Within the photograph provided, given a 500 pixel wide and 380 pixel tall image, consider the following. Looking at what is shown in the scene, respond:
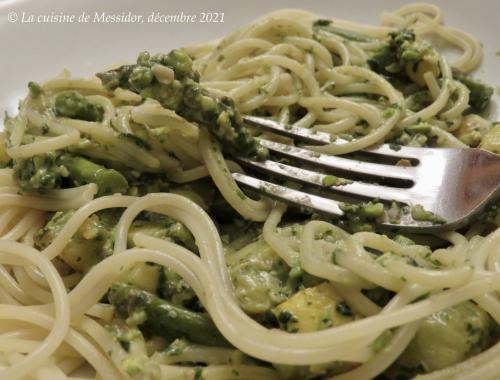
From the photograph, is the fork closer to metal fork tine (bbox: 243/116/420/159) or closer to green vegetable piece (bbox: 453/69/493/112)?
metal fork tine (bbox: 243/116/420/159)

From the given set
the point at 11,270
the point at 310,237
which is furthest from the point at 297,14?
the point at 11,270

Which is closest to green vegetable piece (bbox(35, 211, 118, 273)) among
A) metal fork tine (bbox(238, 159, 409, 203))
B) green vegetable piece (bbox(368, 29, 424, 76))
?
metal fork tine (bbox(238, 159, 409, 203))

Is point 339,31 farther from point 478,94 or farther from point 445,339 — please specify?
point 445,339

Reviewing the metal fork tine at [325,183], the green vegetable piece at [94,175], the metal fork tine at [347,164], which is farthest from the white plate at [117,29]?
the metal fork tine at [325,183]

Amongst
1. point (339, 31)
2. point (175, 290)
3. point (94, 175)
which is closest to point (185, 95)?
point (94, 175)

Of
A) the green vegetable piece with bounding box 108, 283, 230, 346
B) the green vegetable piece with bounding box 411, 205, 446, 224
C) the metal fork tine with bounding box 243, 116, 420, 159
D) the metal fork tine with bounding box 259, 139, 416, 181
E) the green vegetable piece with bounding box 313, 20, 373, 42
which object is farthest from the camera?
the green vegetable piece with bounding box 313, 20, 373, 42

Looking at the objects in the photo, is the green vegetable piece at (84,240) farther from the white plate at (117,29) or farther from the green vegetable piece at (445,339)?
the white plate at (117,29)
